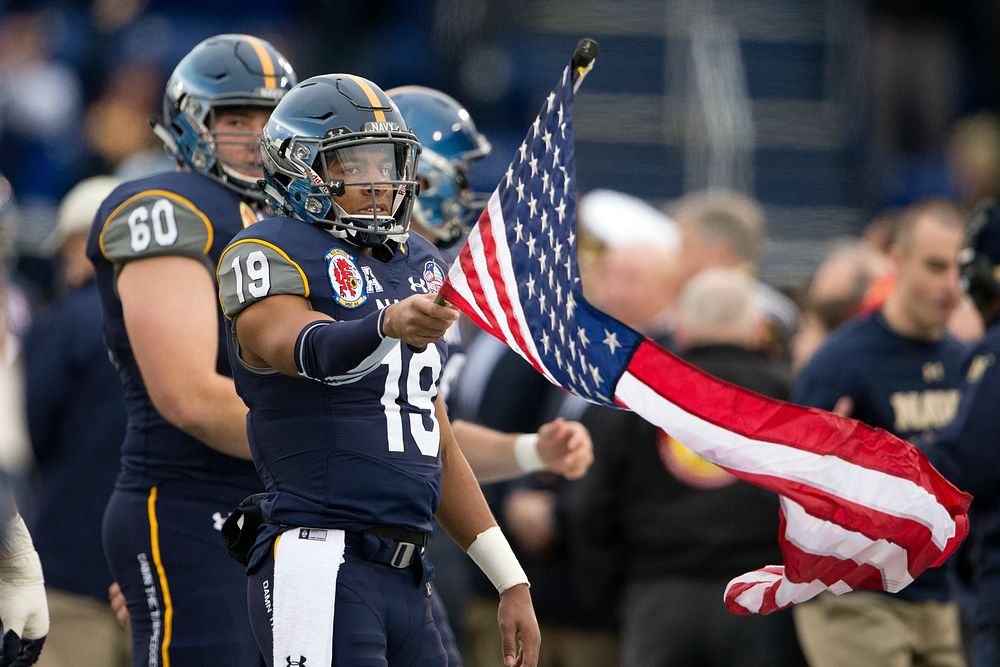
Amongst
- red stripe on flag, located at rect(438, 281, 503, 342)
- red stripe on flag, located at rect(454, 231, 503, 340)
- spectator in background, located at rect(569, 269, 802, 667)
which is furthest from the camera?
spectator in background, located at rect(569, 269, 802, 667)

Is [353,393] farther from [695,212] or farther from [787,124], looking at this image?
[787,124]

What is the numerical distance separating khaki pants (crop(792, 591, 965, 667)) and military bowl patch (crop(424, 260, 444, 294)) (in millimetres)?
3141

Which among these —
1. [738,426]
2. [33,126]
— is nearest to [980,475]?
[738,426]

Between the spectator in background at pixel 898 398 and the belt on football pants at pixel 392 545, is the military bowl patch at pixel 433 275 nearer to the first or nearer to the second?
the belt on football pants at pixel 392 545

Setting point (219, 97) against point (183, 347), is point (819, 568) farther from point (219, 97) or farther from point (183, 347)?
point (219, 97)

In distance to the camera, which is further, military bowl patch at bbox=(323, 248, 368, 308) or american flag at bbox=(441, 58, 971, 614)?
american flag at bbox=(441, 58, 971, 614)

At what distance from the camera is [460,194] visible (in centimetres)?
591

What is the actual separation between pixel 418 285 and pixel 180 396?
2.95 feet

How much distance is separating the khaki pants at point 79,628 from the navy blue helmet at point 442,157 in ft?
8.00

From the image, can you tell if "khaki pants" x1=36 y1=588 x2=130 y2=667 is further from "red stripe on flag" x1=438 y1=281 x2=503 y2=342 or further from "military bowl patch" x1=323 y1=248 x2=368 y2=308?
"red stripe on flag" x1=438 y1=281 x2=503 y2=342

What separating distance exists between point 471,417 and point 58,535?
7.47 feet

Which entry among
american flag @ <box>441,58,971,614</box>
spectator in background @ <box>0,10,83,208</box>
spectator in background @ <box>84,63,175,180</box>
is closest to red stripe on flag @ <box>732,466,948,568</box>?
american flag @ <box>441,58,971,614</box>

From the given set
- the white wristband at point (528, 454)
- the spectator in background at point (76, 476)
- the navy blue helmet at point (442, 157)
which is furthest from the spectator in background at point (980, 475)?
the spectator in background at point (76, 476)

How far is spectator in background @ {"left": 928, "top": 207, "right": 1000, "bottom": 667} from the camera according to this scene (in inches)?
235
